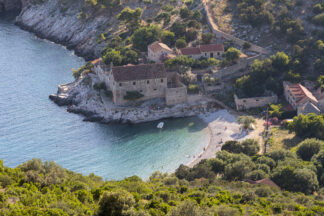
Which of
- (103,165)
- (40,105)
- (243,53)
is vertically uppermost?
(243,53)

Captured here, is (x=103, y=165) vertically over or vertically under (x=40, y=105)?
under

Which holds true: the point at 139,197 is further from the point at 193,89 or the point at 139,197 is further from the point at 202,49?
the point at 202,49

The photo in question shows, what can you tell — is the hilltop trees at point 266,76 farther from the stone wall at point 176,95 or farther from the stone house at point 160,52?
the stone house at point 160,52

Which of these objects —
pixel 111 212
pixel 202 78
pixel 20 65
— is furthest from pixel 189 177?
pixel 20 65

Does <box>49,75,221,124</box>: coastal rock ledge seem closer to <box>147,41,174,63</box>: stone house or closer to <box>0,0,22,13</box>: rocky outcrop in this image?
<box>147,41,174,63</box>: stone house

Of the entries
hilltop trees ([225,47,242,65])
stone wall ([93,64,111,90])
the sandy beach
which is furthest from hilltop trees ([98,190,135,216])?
hilltop trees ([225,47,242,65])

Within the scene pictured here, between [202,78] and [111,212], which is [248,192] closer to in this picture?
[111,212]

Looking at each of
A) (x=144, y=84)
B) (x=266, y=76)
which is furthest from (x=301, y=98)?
(x=144, y=84)
